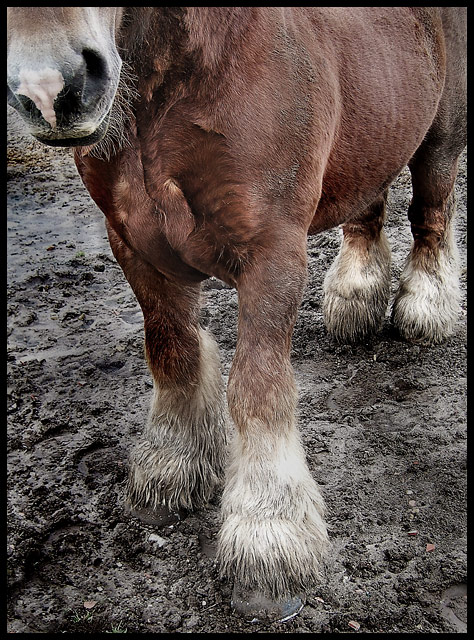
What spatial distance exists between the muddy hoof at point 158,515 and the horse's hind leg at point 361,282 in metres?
1.70

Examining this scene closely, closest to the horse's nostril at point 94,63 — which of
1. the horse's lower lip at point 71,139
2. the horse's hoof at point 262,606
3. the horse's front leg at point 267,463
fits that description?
the horse's lower lip at point 71,139

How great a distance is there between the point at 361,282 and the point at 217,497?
5.65ft

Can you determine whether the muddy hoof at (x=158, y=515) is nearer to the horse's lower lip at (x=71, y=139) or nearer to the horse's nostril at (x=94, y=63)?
the horse's lower lip at (x=71, y=139)

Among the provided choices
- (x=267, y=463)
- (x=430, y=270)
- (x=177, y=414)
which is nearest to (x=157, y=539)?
(x=177, y=414)

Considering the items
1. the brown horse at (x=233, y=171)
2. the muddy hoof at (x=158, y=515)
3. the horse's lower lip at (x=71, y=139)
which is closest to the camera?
the horse's lower lip at (x=71, y=139)

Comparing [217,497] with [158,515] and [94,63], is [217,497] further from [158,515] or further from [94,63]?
[94,63]

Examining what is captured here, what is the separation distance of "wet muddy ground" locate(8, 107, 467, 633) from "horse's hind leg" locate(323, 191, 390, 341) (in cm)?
14

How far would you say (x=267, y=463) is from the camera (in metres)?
2.45

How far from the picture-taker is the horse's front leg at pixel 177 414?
9.29ft

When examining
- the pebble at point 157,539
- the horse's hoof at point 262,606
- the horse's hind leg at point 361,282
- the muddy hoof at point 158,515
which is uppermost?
the horse's hind leg at point 361,282

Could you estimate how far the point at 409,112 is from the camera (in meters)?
3.03

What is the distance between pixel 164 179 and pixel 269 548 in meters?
1.28

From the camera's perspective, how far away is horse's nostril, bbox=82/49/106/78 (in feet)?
5.05
